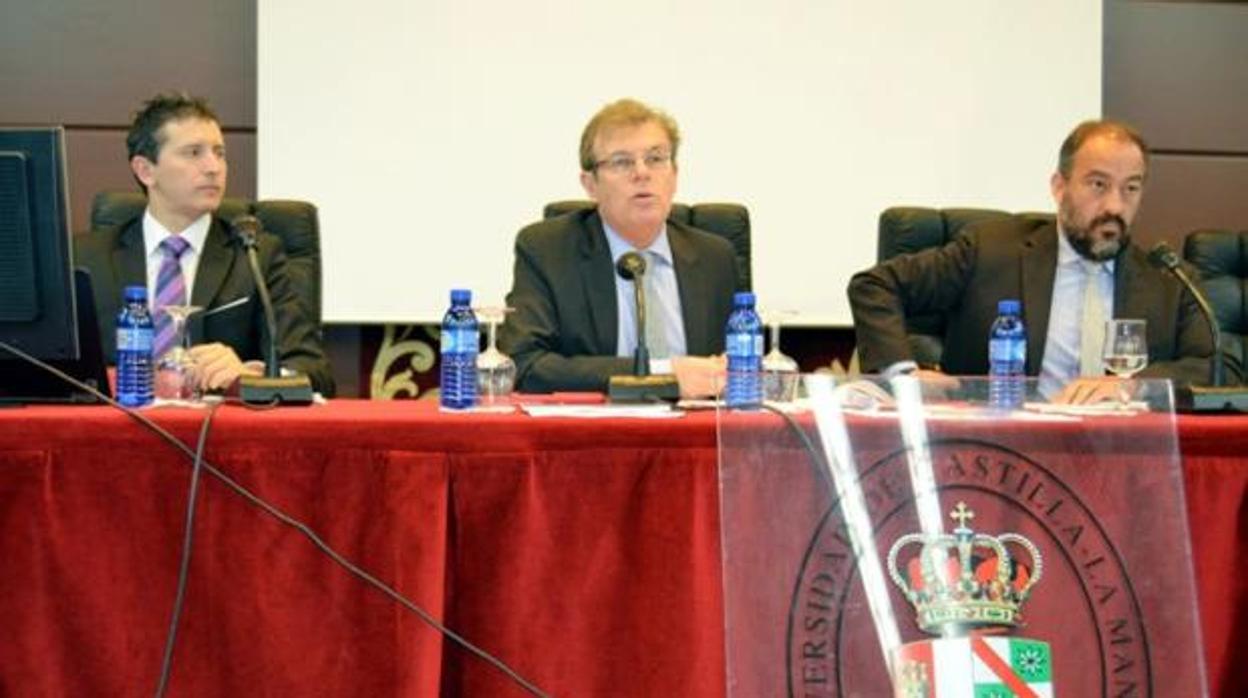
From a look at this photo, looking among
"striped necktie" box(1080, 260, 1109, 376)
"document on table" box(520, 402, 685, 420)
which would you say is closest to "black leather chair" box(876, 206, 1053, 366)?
"striped necktie" box(1080, 260, 1109, 376)

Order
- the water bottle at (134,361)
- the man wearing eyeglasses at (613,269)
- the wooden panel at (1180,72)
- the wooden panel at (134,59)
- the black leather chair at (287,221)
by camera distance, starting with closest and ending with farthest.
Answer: the water bottle at (134,361) → the man wearing eyeglasses at (613,269) → the black leather chair at (287,221) → the wooden panel at (134,59) → the wooden panel at (1180,72)

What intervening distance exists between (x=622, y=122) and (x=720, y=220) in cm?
45

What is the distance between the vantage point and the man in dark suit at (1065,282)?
304 cm

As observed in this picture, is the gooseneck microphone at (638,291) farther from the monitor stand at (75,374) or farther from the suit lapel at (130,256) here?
the suit lapel at (130,256)

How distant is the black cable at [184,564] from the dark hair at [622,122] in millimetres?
1427

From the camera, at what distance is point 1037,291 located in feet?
10.1

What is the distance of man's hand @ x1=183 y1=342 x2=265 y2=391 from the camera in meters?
2.36

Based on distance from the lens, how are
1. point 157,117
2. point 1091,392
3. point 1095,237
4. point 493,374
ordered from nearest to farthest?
point 1091,392
point 493,374
point 1095,237
point 157,117

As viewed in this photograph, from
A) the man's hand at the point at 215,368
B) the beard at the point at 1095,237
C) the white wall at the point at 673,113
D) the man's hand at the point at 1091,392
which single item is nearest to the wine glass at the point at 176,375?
the man's hand at the point at 215,368

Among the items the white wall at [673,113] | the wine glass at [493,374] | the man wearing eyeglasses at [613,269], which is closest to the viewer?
the wine glass at [493,374]

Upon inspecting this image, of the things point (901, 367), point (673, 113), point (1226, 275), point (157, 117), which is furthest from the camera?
point (673, 113)

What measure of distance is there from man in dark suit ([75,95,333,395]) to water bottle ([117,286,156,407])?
2.66 feet

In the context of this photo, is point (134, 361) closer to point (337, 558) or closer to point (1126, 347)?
point (337, 558)

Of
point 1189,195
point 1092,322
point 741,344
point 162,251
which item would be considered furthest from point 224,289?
point 1189,195
